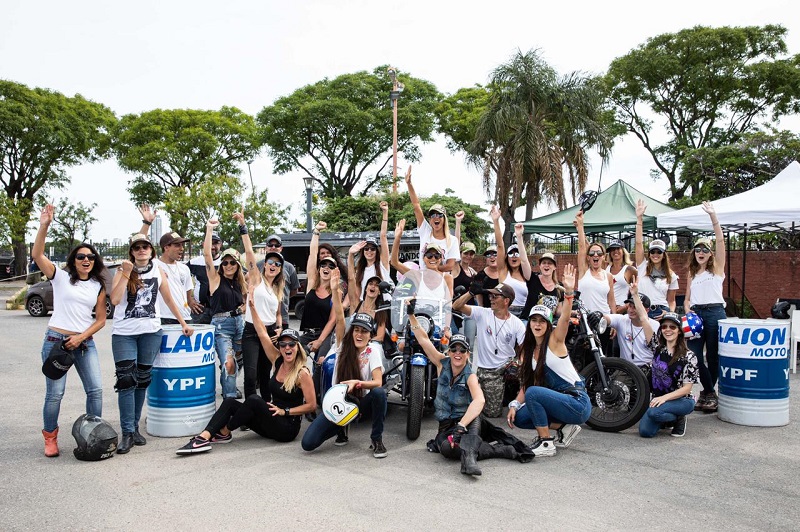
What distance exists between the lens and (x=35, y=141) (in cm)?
3347

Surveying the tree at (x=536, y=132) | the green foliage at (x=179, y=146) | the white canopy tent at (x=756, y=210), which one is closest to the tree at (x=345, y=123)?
the green foliage at (x=179, y=146)

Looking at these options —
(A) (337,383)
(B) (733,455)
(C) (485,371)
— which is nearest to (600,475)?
(B) (733,455)

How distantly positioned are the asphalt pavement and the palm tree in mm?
13885

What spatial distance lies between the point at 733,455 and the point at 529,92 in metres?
15.9

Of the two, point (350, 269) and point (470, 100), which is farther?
point (470, 100)

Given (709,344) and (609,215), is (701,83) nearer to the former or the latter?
(609,215)

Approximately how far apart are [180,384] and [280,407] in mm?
937

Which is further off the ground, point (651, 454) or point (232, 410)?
point (232, 410)

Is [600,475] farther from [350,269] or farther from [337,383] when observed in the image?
[350,269]

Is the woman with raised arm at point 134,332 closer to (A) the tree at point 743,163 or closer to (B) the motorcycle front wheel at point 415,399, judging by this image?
(B) the motorcycle front wheel at point 415,399

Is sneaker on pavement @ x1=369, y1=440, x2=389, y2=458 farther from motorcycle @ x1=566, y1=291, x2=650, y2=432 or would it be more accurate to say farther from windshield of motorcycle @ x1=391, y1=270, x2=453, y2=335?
motorcycle @ x1=566, y1=291, x2=650, y2=432

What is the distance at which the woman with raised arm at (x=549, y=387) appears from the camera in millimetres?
5277

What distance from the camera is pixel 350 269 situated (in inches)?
273

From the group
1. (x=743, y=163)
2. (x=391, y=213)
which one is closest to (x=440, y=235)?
(x=391, y=213)
